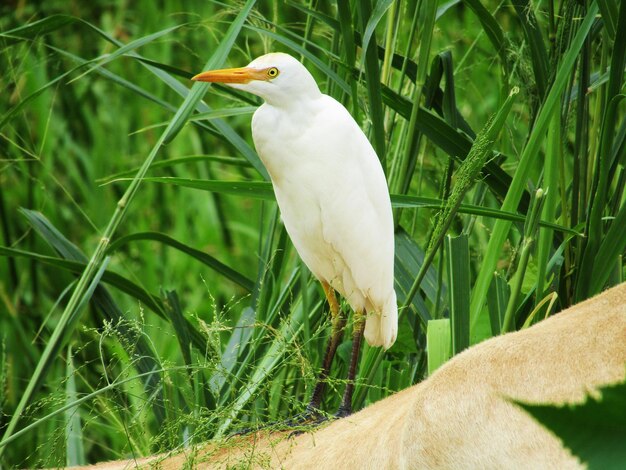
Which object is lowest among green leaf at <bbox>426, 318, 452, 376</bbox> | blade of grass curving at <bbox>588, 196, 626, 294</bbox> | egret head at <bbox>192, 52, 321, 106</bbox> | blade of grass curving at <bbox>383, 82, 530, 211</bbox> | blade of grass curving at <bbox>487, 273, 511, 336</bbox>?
green leaf at <bbox>426, 318, 452, 376</bbox>

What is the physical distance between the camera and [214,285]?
215cm

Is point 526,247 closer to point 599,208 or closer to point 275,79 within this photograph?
point 599,208

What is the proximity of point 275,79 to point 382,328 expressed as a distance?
26 cm

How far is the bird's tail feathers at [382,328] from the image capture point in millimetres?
849

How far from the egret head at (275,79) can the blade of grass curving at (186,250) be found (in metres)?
0.20

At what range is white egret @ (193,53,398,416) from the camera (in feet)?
2.80

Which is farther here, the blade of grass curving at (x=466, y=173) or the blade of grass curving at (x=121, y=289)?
the blade of grass curving at (x=121, y=289)

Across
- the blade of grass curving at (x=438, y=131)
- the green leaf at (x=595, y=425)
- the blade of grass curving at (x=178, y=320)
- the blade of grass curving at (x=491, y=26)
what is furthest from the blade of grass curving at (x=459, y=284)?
the green leaf at (x=595, y=425)

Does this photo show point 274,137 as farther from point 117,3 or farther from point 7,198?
point 117,3

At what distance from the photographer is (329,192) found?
0.91 meters

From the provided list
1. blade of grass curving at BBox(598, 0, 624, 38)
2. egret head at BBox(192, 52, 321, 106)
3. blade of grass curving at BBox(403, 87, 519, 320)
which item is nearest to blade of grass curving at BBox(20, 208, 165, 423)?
egret head at BBox(192, 52, 321, 106)

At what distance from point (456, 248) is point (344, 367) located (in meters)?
0.31

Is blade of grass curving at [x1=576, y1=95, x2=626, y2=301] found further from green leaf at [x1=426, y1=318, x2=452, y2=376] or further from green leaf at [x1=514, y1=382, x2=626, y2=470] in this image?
green leaf at [x1=514, y1=382, x2=626, y2=470]

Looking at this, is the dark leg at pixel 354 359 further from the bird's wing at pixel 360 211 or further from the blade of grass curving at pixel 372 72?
the blade of grass curving at pixel 372 72
